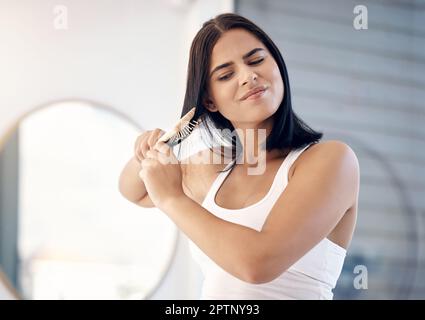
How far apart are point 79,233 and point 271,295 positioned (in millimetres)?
419

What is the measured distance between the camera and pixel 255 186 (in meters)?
0.88

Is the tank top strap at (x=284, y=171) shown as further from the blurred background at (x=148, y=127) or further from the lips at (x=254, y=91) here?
the blurred background at (x=148, y=127)

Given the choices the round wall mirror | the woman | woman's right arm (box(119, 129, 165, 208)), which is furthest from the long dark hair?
the round wall mirror

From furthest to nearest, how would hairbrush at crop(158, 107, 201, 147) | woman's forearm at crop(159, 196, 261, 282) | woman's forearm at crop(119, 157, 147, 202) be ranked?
1. woman's forearm at crop(119, 157, 147, 202)
2. hairbrush at crop(158, 107, 201, 147)
3. woman's forearm at crop(159, 196, 261, 282)

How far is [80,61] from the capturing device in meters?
1.10

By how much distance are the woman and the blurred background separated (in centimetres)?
17

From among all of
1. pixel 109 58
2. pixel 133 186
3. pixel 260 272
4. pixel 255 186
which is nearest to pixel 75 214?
pixel 133 186

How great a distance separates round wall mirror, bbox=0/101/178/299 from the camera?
1.10 meters

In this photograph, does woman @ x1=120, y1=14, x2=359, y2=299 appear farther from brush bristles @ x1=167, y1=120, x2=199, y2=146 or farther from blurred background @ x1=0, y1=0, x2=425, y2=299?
blurred background @ x1=0, y1=0, x2=425, y2=299

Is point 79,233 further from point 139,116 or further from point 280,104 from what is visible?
point 280,104

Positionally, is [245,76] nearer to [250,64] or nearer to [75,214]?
[250,64]

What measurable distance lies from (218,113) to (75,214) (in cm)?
34

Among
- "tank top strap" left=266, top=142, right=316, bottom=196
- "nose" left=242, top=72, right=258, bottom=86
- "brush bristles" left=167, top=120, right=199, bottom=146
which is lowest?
"tank top strap" left=266, top=142, right=316, bottom=196
